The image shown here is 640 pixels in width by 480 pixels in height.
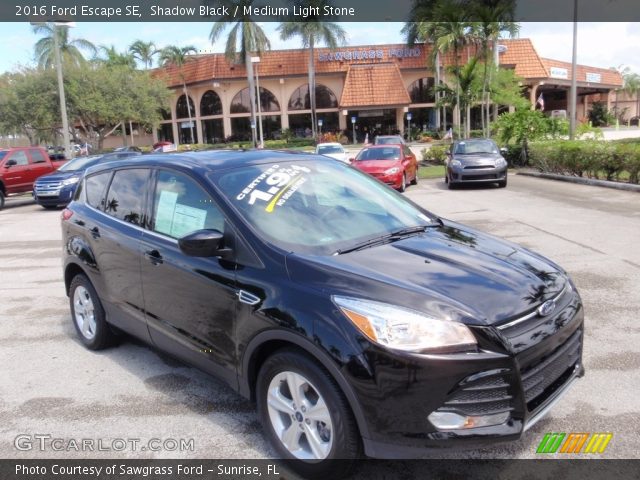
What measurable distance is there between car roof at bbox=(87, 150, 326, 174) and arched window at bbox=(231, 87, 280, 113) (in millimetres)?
51121

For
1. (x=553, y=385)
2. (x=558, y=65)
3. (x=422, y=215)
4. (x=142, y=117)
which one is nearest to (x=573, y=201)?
(x=422, y=215)

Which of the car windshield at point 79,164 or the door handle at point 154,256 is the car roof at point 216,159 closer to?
the door handle at point 154,256

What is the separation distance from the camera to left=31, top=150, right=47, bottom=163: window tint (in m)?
20.1

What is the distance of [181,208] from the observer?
3.87 metres

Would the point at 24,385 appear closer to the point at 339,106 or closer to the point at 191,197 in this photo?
the point at 191,197

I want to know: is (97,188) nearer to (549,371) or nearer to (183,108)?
(549,371)

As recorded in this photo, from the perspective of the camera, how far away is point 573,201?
43.4 ft

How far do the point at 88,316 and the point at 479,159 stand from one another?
14447 millimetres

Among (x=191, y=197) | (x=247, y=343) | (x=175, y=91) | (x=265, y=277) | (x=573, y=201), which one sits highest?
(x=175, y=91)

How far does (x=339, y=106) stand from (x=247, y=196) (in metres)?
48.3

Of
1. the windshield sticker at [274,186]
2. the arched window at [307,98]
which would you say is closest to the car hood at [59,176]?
the windshield sticker at [274,186]

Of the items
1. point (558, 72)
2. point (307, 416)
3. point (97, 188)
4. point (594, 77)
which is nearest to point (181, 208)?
point (97, 188)

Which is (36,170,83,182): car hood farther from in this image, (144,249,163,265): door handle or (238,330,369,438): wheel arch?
(238,330,369,438): wheel arch

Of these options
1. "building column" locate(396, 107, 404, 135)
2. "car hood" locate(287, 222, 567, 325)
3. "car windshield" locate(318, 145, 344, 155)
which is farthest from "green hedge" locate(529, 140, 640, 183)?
"building column" locate(396, 107, 404, 135)
